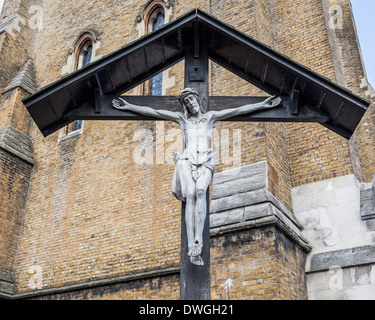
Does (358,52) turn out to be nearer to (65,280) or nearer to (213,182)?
(213,182)

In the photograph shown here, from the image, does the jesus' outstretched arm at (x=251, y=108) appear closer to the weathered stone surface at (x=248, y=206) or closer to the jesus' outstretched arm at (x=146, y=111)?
the jesus' outstretched arm at (x=146, y=111)

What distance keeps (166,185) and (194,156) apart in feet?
18.8

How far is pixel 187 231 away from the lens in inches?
139

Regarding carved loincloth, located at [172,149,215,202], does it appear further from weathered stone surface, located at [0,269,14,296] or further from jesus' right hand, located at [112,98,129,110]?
weathered stone surface, located at [0,269,14,296]

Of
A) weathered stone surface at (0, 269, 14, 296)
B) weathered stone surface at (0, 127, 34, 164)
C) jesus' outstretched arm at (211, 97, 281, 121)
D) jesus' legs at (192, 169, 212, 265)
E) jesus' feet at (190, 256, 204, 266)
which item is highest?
weathered stone surface at (0, 127, 34, 164)

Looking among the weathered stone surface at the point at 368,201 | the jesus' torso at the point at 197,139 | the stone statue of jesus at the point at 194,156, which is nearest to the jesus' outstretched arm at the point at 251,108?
the stone statue of jesus at the point at 194,156

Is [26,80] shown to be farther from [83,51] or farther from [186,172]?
[186,172]

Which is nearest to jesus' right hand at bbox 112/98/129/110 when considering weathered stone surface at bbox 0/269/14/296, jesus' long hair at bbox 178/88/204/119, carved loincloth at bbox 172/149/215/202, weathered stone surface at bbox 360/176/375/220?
jesus' long hair at bbox 178/88/204/119

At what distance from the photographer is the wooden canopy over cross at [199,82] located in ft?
13.4

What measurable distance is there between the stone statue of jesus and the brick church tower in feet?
10.1

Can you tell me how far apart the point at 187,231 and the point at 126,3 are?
1067 cm

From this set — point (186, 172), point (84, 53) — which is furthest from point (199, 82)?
point (84, 53)

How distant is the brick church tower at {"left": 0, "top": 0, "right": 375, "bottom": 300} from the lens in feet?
23.5

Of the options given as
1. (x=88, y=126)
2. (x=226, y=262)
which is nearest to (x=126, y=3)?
(x=88, y=126)
